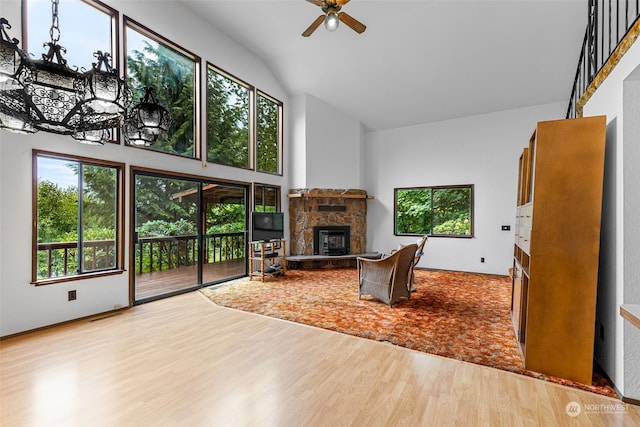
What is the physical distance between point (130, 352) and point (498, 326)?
4.06 m

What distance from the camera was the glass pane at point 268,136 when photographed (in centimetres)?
669

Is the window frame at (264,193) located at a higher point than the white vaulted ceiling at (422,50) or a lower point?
lower

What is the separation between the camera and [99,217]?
12.8 ft

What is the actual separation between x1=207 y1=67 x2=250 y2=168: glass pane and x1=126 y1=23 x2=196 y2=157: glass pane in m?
0.39

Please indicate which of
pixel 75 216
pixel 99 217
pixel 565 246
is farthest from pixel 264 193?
pixel 565 246

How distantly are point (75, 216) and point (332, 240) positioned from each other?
5.18 m

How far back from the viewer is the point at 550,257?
2.38 metres

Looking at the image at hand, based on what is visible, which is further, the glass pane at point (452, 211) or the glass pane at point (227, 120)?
the glass pane at point (452, 211)

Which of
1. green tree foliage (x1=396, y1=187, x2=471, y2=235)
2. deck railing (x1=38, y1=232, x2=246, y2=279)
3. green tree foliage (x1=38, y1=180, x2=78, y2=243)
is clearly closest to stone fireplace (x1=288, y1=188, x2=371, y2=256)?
green tree foliage (x1=396, y1=187, x2=471, y2=235)

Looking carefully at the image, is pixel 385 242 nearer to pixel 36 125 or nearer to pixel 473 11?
pixel 473 11

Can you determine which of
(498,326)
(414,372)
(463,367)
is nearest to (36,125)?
(414,372)

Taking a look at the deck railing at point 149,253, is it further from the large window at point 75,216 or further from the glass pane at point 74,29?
the glass pane at point 74,29

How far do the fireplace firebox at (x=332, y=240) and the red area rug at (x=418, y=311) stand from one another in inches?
45.3

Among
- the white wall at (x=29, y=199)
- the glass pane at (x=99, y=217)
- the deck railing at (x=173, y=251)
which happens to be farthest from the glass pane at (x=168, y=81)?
the deck railing at (x=173, y=251)
